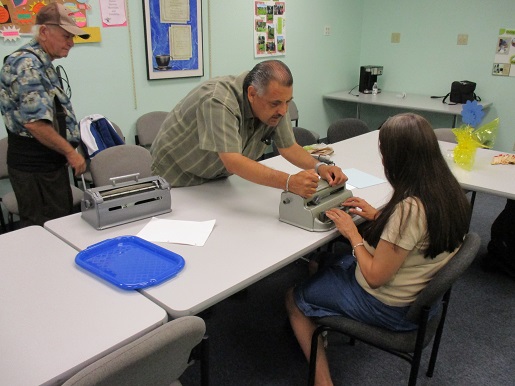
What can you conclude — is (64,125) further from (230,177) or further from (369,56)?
(369,56)

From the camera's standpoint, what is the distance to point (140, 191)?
172 centimetres

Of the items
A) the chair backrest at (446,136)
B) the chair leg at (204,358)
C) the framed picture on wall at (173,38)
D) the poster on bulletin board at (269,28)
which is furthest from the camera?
the poster on bulletin board at (269,28)

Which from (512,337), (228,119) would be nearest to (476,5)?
(512,337)

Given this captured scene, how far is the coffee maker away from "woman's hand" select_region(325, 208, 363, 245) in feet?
13.2

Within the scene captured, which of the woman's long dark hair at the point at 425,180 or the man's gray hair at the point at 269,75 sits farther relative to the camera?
the man's gray hair at the point at 269,75

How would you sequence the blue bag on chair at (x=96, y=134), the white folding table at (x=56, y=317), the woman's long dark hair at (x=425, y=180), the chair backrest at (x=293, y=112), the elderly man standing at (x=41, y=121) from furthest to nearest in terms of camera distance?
the chair backrest at (x=293, y=112)
the blue bag on chair at (x=96, y=134)
the elderly man standing at (x=41, y=121)
the woman's long dark hair at (x=425, y=180)
the white folding table at (x=56, y=317)

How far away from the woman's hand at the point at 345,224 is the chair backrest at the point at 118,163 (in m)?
1.27

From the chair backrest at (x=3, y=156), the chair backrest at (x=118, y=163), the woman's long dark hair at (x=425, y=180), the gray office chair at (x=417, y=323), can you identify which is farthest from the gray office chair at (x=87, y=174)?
the woman's long dark hair at (x=425, y=180)

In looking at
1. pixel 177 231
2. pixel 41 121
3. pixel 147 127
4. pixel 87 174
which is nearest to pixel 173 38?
pixel 147 127

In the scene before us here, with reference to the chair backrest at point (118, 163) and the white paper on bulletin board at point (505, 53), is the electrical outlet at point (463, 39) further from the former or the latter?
the chair backrest at point (118, 163)

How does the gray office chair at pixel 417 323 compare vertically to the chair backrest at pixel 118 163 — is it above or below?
below

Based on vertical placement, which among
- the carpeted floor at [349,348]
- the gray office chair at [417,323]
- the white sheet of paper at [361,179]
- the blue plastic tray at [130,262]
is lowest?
the carpeted floor at [349,348]

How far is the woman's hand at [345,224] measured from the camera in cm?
157

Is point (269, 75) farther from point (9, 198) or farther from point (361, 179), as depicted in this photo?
point (9, 198)
